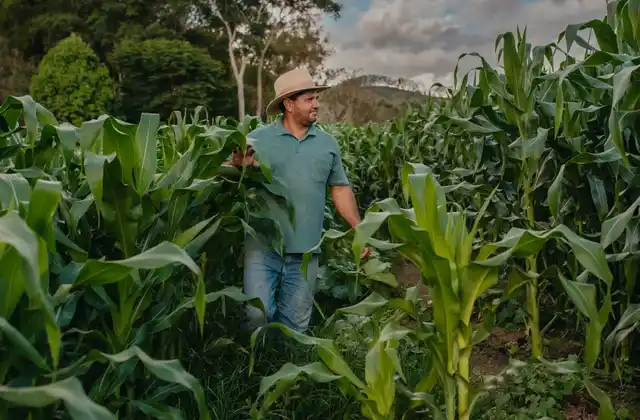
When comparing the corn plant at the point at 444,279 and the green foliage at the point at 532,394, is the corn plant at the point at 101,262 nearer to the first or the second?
the corn plant at the point at 444,279

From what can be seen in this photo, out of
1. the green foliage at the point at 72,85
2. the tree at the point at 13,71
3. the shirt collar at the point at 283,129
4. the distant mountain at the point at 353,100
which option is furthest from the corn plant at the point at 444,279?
the tree at the point at 13,71

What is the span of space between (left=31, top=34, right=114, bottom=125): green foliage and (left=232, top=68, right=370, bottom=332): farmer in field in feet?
69.2

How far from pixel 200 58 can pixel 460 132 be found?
28267 mm

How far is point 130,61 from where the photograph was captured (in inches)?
1201

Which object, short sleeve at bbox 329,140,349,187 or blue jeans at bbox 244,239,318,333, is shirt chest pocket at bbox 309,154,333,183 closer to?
short sleeve at bbox 329,140,349,187

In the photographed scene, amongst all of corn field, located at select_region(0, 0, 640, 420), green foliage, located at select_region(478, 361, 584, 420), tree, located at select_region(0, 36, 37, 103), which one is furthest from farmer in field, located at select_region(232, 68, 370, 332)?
tree, located at select_region(0, 36, 37, 103)

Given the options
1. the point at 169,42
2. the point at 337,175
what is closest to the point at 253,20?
the point at 169,42

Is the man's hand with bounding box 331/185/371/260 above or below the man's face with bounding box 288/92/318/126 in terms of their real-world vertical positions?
below

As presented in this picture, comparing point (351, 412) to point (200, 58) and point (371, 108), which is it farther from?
point (200, 58)

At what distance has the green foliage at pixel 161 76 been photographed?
30047 millimetres

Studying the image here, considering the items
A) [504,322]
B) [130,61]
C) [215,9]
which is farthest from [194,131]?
[215,9]

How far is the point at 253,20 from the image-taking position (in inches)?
1483

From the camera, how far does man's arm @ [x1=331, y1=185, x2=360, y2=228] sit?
3.72m

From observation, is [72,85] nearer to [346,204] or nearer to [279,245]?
[346,204]
